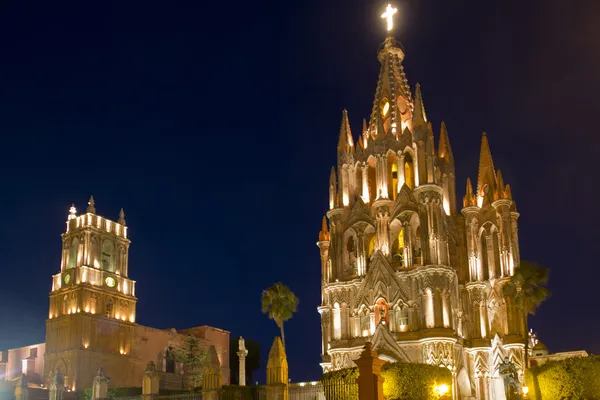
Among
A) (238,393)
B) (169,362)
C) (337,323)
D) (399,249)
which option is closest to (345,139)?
(399,249)

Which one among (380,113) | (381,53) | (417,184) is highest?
(381,53)

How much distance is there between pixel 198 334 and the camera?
89.4m

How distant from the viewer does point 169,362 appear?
87.0m

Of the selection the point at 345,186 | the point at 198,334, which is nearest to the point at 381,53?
the point at 345,186

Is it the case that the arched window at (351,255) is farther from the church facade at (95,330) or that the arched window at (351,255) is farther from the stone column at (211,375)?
the church facade at (95,330)

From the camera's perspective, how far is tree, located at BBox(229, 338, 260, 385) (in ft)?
322

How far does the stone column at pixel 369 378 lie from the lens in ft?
91.1

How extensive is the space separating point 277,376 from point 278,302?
63.0 ft

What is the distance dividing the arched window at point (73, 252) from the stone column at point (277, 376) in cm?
5128

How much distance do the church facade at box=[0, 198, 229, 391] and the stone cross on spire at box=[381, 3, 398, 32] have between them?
41968 millimetres

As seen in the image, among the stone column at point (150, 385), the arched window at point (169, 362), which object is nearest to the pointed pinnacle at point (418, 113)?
the stone column at point (150, 385)

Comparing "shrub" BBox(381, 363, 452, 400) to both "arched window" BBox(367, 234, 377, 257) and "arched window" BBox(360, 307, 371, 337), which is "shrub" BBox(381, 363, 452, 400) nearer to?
"arched window" BBox(360, 307, 371, 337)

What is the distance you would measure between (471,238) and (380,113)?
42.4 feet

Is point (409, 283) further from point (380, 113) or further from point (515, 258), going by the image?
point (380, 113)
